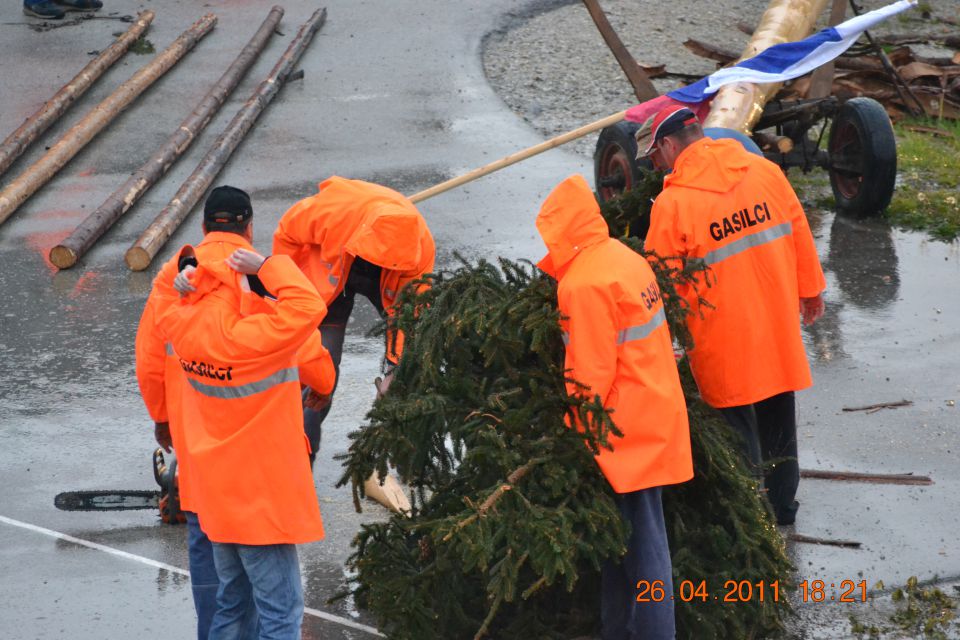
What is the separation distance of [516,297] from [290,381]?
955 millimetres

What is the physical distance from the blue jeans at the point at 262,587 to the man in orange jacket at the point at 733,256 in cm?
214

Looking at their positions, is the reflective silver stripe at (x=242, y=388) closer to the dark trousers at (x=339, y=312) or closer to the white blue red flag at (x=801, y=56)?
the dark trousers at (x=339, y=312)

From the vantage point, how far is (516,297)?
5.14 m

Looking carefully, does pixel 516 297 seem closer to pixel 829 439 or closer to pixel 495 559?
pixel 495 559

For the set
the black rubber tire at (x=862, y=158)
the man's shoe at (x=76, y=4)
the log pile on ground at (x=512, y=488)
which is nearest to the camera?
the log pile on ground at (x=512, y=488)

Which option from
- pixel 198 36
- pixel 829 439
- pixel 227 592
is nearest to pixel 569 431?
pixel 227 592

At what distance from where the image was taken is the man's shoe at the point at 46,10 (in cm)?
1769

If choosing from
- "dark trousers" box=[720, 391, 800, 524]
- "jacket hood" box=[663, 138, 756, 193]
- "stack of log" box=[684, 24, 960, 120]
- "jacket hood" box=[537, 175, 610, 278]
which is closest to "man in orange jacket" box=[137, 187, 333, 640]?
"jacket hood" box=[537, 175, 610, 278]

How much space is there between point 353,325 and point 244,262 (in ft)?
15.0

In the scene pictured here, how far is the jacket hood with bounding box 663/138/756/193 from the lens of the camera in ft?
19.3

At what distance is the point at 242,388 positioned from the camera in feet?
15.5

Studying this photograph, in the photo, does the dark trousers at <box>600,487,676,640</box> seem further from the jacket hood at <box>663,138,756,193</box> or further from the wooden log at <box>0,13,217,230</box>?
the wooden log at <box>0,13,217,230</box>

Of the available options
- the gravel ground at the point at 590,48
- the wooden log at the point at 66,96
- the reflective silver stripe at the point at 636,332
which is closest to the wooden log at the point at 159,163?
the wooden log at the point at 66,96
